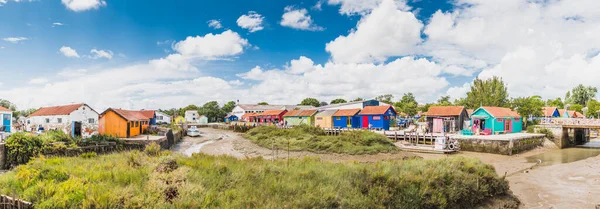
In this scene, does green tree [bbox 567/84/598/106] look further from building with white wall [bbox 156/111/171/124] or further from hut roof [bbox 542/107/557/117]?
building with white wall [bbox 156/111/171/124]

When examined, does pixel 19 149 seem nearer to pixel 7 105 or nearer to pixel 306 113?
pixel 306 113

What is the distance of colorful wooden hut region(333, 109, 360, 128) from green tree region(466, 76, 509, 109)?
70.7 ft

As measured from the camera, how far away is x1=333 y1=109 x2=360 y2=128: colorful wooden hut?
42.5 m

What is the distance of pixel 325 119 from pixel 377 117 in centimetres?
946

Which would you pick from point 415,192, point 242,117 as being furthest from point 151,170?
point 242,117

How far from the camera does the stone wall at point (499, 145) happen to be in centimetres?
2659

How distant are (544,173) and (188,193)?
→ 20.0 metres

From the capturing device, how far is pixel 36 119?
28.9m

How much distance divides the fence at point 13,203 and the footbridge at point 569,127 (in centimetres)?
4012

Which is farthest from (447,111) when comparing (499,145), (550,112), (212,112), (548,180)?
(212,112)

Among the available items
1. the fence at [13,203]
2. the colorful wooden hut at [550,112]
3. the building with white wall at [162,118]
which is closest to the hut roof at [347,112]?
the colorful wooden hut at [550,112]

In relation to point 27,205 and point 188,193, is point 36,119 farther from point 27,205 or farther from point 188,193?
point 188,193

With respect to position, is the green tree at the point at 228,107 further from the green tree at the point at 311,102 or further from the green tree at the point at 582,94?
the green tree at the point at 582,94

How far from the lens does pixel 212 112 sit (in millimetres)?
89812
